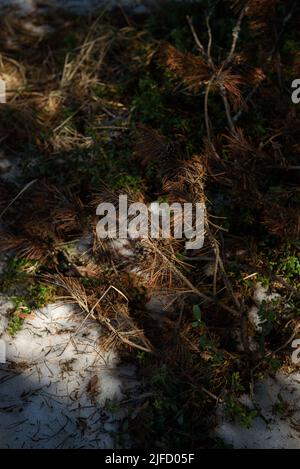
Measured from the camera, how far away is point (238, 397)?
3322 millimetres

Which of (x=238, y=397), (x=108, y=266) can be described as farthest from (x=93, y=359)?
(x=238, y=397)

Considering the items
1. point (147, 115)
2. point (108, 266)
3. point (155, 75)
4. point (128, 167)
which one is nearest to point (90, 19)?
point (155, 75)

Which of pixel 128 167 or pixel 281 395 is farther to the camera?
pixel 128 167

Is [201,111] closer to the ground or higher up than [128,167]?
higher up

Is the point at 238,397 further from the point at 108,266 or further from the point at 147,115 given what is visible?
the point at 147,115

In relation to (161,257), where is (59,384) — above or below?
below

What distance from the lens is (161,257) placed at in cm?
339

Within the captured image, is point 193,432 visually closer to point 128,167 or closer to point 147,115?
point 128,167

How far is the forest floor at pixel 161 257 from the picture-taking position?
324cm

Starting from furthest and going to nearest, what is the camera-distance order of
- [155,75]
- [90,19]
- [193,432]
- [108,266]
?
[90,19]
[155,75]
[108,266]
[193,432]

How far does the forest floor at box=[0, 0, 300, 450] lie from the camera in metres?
3.24

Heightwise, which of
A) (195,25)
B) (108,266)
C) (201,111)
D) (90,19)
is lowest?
(108,266)

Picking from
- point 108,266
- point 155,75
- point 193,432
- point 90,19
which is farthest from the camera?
point 90,19

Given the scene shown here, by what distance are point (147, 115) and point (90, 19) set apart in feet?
4.73
